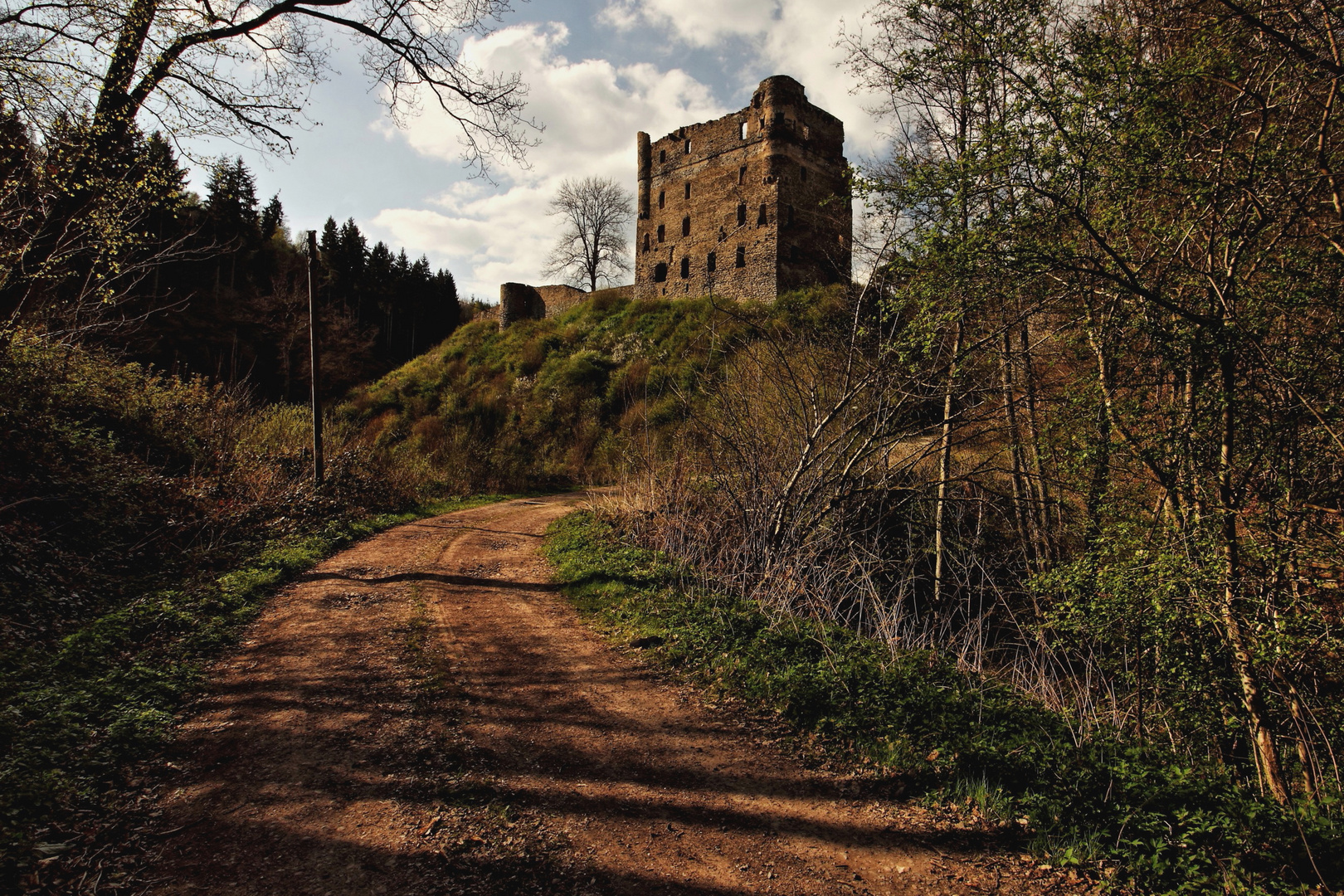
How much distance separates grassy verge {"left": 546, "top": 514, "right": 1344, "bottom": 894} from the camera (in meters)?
3.04

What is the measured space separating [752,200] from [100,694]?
107 ft

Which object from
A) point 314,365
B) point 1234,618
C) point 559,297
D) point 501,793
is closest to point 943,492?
point 1234,618

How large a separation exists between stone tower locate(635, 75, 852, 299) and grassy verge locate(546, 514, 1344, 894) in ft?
88.6

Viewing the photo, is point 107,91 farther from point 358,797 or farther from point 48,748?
point 358,797

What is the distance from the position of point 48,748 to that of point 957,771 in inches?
219

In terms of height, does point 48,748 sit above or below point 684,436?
below

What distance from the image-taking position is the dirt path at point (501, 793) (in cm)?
298

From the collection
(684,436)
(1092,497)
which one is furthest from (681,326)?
(1092,497)

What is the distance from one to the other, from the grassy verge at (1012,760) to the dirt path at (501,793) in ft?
1.12

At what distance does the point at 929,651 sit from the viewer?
5375 millimetres

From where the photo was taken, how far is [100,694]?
176 inches

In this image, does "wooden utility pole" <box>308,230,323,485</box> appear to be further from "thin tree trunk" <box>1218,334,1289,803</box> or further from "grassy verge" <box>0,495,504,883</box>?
"thin tree trunk" <box>1218,334,1289,803</box>

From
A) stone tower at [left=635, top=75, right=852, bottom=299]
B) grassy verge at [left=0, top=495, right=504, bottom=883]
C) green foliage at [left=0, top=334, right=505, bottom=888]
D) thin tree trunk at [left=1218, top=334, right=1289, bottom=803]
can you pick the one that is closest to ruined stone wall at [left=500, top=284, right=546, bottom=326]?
stone tower at [left=635, top=75, right=852, bottom=299]

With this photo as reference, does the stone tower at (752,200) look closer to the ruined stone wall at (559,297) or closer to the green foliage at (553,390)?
the green foliage at (553,390)
